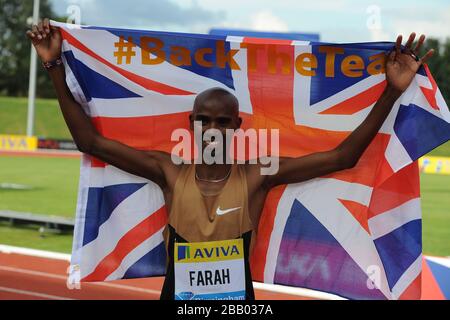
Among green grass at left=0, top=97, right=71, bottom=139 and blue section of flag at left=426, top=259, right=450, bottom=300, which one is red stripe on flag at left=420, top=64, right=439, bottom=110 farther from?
green grass at left=0, top=97, right=71, bottom=139

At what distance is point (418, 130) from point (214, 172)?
109 centimetres

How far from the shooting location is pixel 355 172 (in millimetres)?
3160

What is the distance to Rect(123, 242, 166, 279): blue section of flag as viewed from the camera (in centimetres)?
329

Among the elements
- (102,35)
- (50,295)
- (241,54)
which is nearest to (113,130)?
(102,35)

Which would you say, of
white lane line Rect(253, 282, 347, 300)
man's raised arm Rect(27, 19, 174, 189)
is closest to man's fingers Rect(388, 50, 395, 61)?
man's raised arm Rect(27, 19, 174, 189)

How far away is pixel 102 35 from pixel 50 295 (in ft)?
14.7

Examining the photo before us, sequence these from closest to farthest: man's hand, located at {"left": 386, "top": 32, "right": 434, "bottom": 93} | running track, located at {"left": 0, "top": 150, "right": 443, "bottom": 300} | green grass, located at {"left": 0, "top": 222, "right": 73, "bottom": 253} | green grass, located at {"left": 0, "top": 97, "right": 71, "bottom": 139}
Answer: man's hand, located at {"left": 386, "top": 32, "right": 434, "bottom": 93}, running track, located at {"left": 0, "top": 150, "right": 443, "bottom": 300}, green grass, located at {"left": 0, "top": 222, "right": 73, "bottom": 253}, green grass, located at {"left": 0, "top": 97, "right": 71, "bottom": 139}

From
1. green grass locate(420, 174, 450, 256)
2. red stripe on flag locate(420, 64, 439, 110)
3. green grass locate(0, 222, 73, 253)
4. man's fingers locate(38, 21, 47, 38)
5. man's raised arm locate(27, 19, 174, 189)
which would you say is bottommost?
green grass locate(0, 222, 73, 253)

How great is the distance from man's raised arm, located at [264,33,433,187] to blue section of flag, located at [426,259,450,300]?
10.1 feet

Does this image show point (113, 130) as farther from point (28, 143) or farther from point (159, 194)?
point (28, 143)

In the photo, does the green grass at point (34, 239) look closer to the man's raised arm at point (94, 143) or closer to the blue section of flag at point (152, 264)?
the blue section of flag at point (152, 264)

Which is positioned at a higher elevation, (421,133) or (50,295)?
(421,133)

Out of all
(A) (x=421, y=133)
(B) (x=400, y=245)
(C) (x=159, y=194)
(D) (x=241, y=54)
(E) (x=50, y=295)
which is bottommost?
(E) (x=50, y=295)

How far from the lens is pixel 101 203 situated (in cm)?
328
